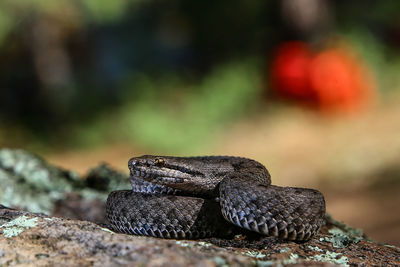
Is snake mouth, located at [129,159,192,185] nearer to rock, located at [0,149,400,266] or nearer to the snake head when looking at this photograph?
the snake head

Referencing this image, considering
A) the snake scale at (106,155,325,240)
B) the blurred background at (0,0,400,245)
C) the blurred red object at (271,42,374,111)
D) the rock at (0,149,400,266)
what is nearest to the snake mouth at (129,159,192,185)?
the snake scale at (106,155,325,240)

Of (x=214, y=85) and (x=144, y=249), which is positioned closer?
(x=144, y=249)

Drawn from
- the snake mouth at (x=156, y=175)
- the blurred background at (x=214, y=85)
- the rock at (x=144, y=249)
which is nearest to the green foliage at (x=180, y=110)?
the blurred background at (x=214, y=85)

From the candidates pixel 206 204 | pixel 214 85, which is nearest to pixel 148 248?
pixel 206 204

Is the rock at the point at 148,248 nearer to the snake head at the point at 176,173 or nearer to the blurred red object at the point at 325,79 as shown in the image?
the snake head at the point at 176,173

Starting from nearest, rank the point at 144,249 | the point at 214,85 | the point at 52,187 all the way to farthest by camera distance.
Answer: the point at 144,249
the point at 52,187
the point at 214,85

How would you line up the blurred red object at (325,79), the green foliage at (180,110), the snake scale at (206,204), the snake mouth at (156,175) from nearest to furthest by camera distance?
the snake scale at (206,204) < the snake mouth at (156,175) < the green foliage at (180,110) < the blurred red object at (325,79)

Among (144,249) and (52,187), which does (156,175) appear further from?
(52,187)
